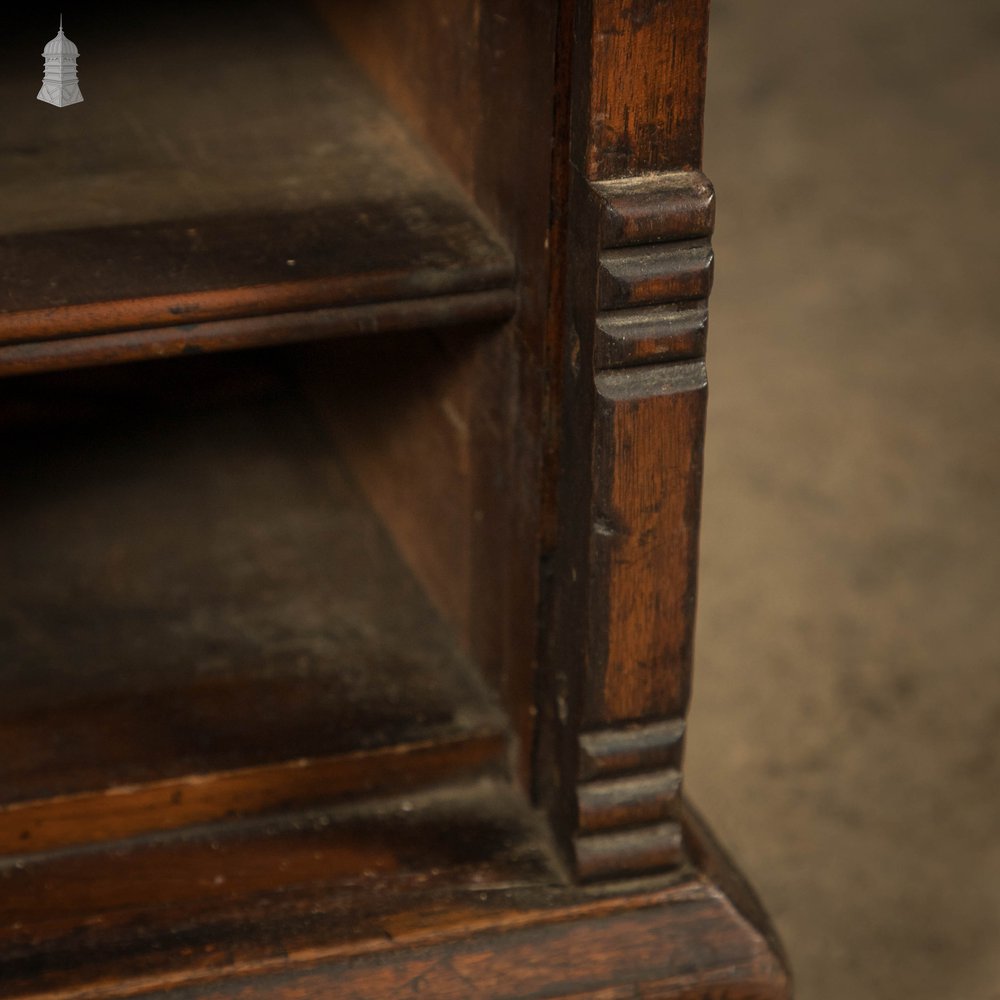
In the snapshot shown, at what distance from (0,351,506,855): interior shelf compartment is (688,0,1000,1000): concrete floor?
2.04ft

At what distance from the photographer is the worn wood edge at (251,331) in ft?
2.71

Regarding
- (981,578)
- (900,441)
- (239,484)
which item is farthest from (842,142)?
(239,484)

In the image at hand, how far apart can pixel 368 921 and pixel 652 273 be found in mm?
354

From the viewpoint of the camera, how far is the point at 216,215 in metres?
0.92

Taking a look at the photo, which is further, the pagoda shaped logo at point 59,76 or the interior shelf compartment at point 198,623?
the interior shelf compartment at point 198,623

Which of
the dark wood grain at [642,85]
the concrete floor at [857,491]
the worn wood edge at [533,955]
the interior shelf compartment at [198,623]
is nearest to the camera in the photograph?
the dark wood grain at [642,85]

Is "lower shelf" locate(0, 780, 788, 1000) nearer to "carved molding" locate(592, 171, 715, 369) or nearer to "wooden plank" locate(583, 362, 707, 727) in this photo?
"wooden plank" locate(583, 362, 707, 727)

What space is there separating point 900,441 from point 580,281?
1447 mm

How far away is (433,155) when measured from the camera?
993 millimetres

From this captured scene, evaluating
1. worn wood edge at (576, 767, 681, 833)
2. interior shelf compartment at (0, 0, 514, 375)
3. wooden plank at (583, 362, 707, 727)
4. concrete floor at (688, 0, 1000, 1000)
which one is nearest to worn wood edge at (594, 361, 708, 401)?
wooden plank at (583, 362, 707, 727)

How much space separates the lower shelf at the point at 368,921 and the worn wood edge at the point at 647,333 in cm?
29

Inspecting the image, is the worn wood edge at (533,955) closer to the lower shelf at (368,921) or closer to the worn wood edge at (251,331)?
the lower shelf at (368,921)

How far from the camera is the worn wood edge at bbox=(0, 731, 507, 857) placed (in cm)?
95

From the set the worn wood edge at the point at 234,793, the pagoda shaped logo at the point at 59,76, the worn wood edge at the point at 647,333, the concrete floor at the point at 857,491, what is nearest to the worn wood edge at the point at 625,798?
the worn wood edge at the point at 234,793
